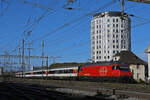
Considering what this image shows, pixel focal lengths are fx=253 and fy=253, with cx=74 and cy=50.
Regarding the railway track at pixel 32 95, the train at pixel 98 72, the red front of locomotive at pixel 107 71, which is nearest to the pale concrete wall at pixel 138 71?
the train at pixel 98 72

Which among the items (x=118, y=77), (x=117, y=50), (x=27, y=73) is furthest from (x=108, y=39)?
(x=118, y=77)

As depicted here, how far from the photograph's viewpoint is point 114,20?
128125 millimetres

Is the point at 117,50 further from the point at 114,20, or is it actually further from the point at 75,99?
the point at 75,99

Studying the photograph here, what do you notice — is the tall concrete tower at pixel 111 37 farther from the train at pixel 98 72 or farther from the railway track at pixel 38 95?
the railway track at pixel 38 95

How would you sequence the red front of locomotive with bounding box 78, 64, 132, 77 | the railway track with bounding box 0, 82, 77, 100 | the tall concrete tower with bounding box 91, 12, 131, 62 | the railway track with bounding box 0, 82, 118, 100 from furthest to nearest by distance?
1. the tall concrete tower with bounding box 91, 12, 131, 62
2. the red front of locomotive with bounding box 78, 64, 132, 77
3. the railway track with bounding box 0, 82, 77, 100
4. the railway track with bounding box 0, 82, 118, 100

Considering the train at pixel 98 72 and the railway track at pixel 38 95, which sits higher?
the train at pixel 98 72

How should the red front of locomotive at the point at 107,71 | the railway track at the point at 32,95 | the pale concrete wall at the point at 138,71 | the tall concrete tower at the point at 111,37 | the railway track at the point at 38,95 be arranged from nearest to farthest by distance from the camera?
the railway track at the point at 38,95 < the railway track at the point at 32,95 < the red front of locomotive at the point at 107,71 < the pale concrete wall at the point at 138,71 < the tall concrete tower at the point at 111,37

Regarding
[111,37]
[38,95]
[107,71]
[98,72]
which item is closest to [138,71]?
[98,72]

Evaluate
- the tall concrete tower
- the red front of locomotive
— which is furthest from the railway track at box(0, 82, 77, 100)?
the tall concrete tower

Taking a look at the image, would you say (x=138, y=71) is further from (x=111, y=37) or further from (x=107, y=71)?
(x=111, y=37)

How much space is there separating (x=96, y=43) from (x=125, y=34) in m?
15.6

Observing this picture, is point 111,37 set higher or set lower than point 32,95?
higher

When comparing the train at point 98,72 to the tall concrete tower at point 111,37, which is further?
the tall concrete tower at point 111,37

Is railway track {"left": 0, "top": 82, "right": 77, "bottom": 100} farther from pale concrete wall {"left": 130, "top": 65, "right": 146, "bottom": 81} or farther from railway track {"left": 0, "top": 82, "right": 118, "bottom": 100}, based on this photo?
pale concrete wall {"left": 130, "top": 65, "right": 146, "bottom": 81}
